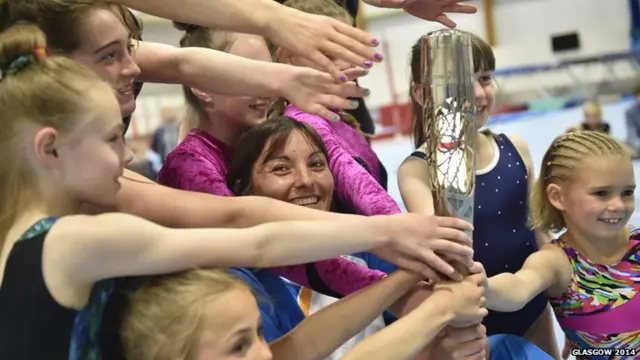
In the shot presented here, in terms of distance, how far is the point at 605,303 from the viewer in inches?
54.1

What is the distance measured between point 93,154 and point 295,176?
19.5 inches

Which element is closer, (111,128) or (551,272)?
(111,128)

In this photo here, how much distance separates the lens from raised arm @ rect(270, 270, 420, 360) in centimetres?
105

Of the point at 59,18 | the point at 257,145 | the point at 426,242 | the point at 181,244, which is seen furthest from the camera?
the point at 257,145

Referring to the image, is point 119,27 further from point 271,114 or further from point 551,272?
point 551,272

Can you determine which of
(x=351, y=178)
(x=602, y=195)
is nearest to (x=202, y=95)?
(x=351, y=178)

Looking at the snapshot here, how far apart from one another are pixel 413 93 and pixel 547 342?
0.61 metres

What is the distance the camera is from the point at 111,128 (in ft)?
3.06

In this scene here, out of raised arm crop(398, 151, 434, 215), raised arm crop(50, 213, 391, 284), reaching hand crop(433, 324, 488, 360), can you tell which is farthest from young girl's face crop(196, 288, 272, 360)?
raised arm crop(398, 151, 434, 215)

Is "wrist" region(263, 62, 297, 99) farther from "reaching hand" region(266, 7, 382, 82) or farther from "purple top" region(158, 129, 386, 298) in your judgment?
"purple top" region(158, 129, 386, 298)

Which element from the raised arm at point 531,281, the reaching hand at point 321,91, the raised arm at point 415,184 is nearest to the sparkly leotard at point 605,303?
the raised arm at point 531,281

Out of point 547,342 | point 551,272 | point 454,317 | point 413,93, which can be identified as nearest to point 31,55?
point 454,317

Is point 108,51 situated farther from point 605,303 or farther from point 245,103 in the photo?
point 605,303

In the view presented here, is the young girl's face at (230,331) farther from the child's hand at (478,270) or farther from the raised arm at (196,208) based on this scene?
the child's hand at (478,270)
